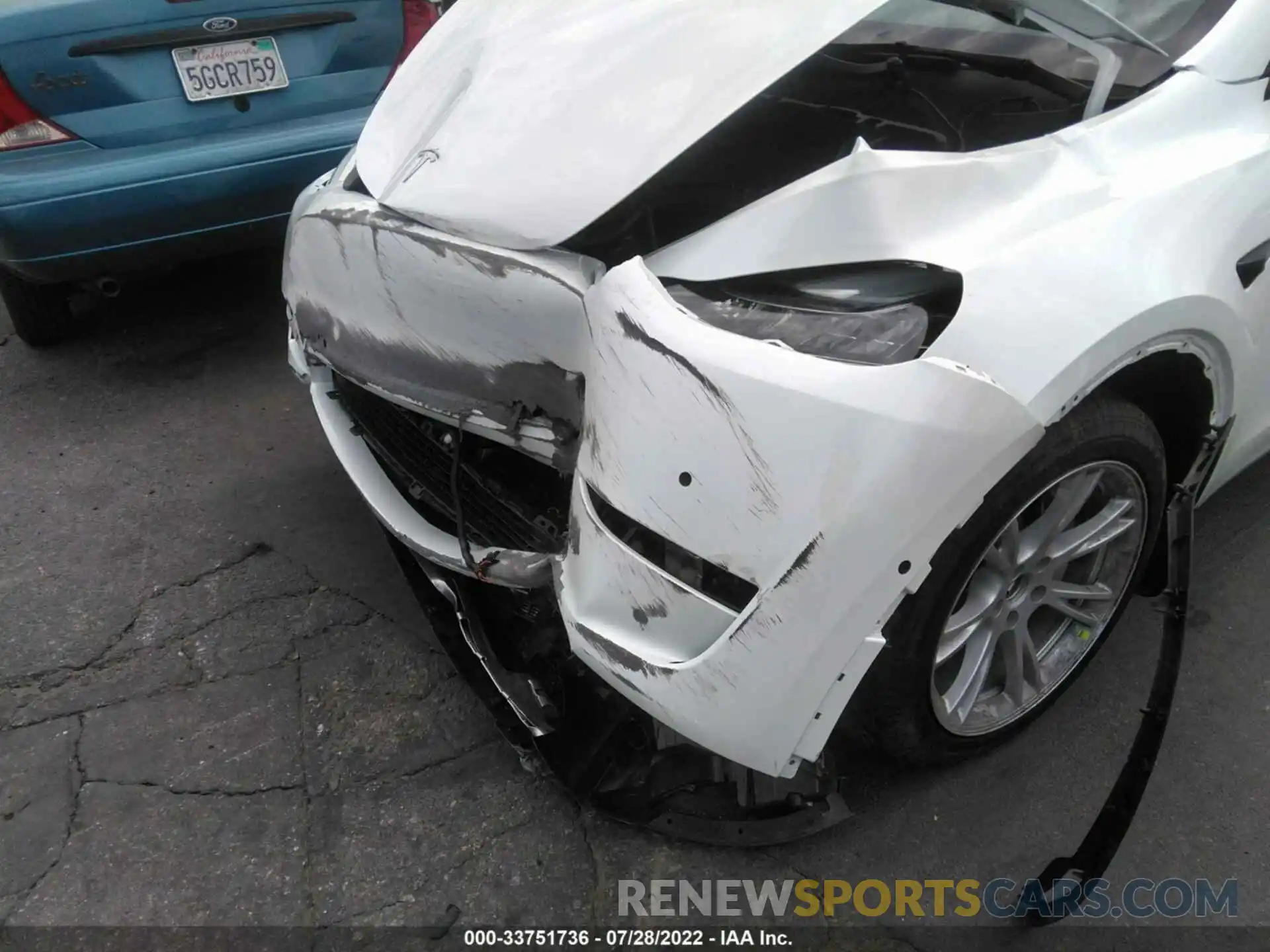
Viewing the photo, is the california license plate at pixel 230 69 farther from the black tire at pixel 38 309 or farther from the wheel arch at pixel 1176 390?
the wheel arch at pixel 1176 390

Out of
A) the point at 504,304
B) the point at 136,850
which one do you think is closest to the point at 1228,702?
the point at 504,304

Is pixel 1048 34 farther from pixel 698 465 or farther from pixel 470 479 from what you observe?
pixel 470 479

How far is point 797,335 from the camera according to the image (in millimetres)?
1574

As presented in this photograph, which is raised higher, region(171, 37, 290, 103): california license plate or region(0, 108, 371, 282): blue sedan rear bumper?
region(171, 37, 290, 103): california license plate

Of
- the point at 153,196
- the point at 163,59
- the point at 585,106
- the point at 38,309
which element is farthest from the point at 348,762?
the point at 38,309

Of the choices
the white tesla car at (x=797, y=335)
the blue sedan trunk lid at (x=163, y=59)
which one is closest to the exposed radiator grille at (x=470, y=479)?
the white tesla car at (x=797, y=335)

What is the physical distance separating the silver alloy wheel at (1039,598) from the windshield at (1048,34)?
2.84ft

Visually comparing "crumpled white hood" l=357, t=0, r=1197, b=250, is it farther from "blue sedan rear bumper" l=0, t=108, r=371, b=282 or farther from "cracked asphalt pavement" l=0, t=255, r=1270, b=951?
"blue sedan rear bumper" l=0, t=108, r=371, b=282

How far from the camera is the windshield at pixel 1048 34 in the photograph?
204 centimetres

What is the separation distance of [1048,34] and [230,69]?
259 cm

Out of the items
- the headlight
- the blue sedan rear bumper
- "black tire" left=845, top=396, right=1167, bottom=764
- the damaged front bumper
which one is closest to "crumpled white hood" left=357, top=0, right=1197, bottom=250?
the damaged front bumper

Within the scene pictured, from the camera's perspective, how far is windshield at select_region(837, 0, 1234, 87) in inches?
80.4

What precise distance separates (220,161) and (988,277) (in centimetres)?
268

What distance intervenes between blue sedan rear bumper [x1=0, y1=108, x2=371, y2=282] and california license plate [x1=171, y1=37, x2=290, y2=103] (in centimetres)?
14
